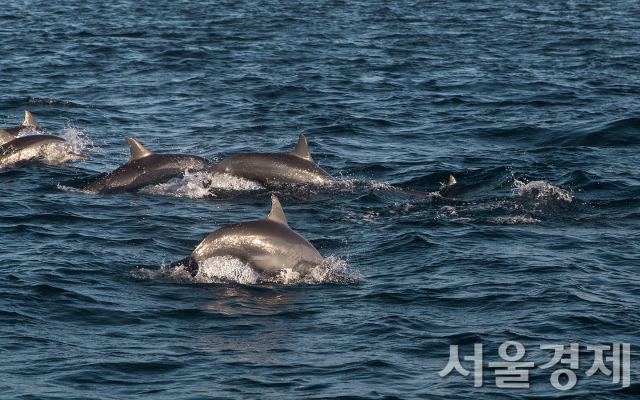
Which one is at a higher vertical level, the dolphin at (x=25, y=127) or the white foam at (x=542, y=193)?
the dolphin at (x=25, y=127)

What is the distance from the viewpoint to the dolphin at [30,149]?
19.5 m

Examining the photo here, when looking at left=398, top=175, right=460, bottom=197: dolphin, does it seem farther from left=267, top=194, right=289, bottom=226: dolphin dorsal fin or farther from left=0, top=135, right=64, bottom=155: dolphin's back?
left=0, top=135, right=64, bottom=155: dolphin's back

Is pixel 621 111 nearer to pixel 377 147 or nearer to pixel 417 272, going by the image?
pixel 377 147

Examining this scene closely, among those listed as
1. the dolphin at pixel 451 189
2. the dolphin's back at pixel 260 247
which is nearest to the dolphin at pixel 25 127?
the dolphin at pixel 451 189

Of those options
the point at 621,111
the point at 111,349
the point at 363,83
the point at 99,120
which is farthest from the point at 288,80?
the point at 111,349

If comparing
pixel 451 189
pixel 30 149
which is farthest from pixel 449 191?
pixel 30 149

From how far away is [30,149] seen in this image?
65.0ft

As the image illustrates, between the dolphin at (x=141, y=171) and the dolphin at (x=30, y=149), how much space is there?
2748 mm

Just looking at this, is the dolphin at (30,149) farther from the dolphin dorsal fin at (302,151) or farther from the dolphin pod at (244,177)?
the dolphin dorsal fin at (302,151)

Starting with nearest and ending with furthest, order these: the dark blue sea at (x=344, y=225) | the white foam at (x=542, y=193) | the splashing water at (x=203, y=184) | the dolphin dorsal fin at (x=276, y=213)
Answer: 1. the dark blue sea at (x=344, y=225)
2. the dolphin dorsal fin at (x=276, y=213)
3. the white foam at (x=542, y=193)
4. the splashing water at (x=203, y=184)

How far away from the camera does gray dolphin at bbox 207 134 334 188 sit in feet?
57.6

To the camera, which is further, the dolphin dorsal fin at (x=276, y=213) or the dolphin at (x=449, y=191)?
the dolphin at (x=449, y=191)

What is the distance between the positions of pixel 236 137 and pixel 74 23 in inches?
965

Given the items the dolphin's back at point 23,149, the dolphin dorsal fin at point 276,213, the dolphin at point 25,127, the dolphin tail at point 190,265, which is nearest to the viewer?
the dolphin tail at point 190,265
